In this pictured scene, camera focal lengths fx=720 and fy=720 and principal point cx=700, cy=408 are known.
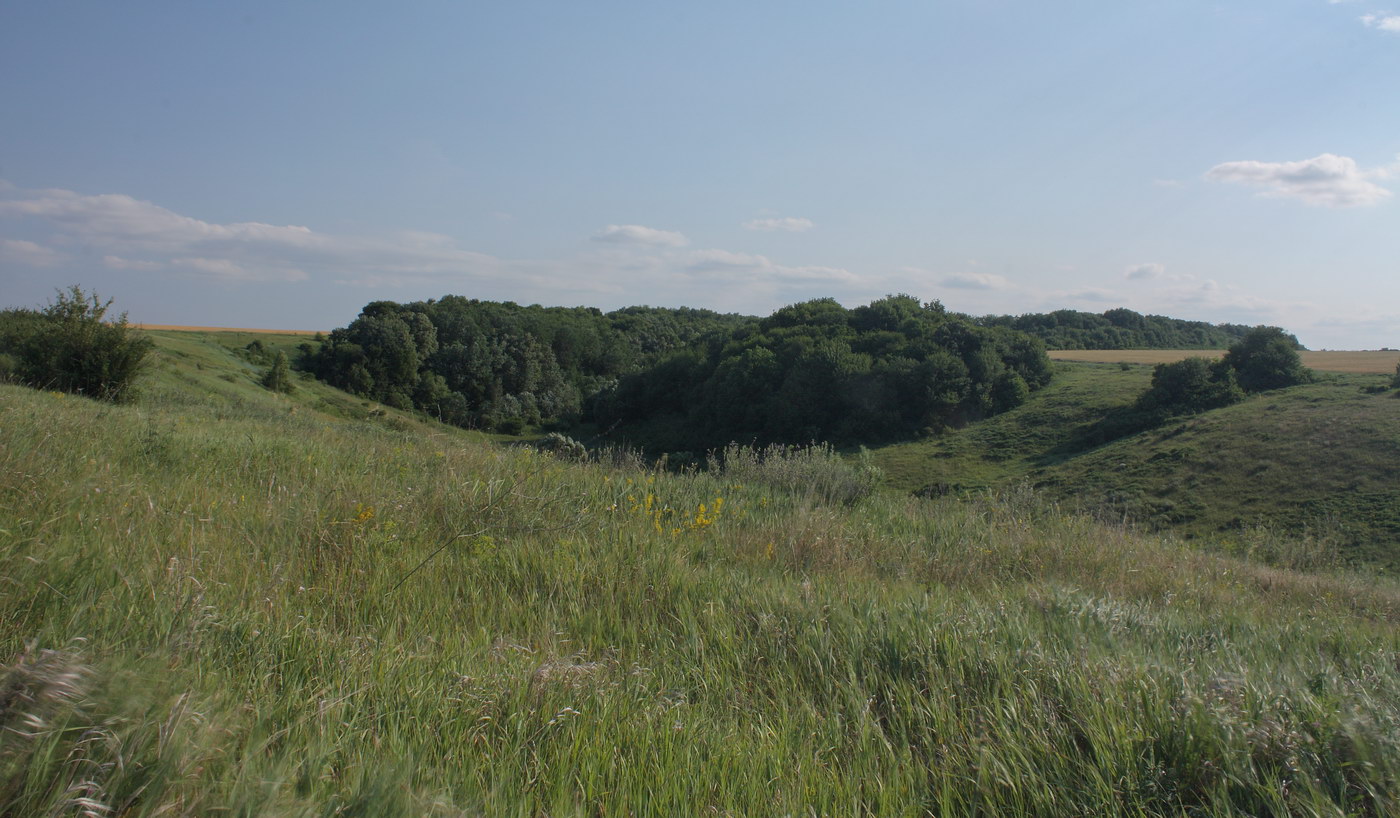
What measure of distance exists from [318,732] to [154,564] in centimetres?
149

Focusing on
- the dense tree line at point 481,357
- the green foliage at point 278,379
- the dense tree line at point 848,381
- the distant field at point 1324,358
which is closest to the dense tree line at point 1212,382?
the distant field at point 1324,358

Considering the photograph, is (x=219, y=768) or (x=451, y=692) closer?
(x=219, y=768)

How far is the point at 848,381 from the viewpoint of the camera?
185ft

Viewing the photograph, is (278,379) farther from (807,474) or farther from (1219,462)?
(1219,462)

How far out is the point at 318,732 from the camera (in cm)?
182

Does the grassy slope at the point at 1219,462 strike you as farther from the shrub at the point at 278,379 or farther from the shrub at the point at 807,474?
the shrub at the point at 278,379

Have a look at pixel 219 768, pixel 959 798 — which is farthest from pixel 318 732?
pixel 959 798

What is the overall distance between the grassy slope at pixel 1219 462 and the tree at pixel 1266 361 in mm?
3060

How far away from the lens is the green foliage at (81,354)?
1645cm

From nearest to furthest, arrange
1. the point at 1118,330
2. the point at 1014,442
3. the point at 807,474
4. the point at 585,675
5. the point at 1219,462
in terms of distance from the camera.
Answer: the point at 585,675, the point at 807,474, the point at 1219,462, the point at 1014,442, the point at 1118,330

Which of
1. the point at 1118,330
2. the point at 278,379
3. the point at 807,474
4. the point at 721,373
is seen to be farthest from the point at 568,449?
the point at 1118,330

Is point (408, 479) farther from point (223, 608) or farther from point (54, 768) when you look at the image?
point (54, 768)

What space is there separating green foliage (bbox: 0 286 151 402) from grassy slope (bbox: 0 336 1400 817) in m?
14.9

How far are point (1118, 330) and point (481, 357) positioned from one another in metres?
77.9
